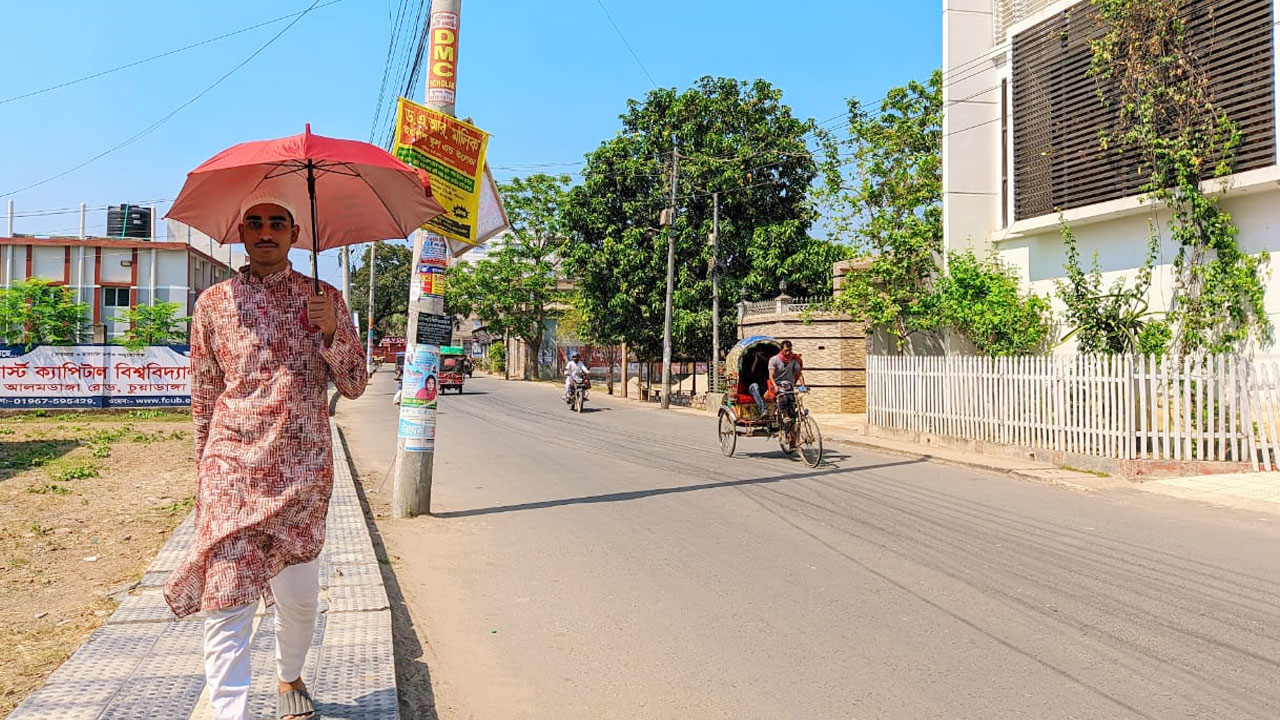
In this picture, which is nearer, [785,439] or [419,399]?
[419,399]

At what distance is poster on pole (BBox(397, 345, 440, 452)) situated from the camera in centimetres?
890

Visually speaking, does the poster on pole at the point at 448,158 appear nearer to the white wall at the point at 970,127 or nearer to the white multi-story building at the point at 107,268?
the white wall at the point at 970,127

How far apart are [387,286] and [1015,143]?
238 ft

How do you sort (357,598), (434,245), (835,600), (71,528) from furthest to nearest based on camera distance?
(434,245) → (71,528) → (835,600) → (357,598)

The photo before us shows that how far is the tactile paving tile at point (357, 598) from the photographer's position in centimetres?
528

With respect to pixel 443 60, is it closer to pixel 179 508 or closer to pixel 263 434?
pixel 179 508

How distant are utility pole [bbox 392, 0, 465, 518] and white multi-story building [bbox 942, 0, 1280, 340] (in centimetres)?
1104

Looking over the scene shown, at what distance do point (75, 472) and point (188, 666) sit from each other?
916cm

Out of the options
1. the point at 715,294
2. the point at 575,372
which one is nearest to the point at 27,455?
the point at 575,372

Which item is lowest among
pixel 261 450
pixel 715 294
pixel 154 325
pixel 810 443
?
pixel 810 443

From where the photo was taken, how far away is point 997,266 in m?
18.8

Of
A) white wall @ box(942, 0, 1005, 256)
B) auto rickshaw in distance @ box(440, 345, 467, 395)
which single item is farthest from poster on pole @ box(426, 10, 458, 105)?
auto rickshaw in distance @ box(440, 345, 467, 395)

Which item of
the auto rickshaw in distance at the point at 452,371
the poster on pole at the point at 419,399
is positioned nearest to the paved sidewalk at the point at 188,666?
the poster on pole at the point at 419,399

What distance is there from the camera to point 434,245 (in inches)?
349
